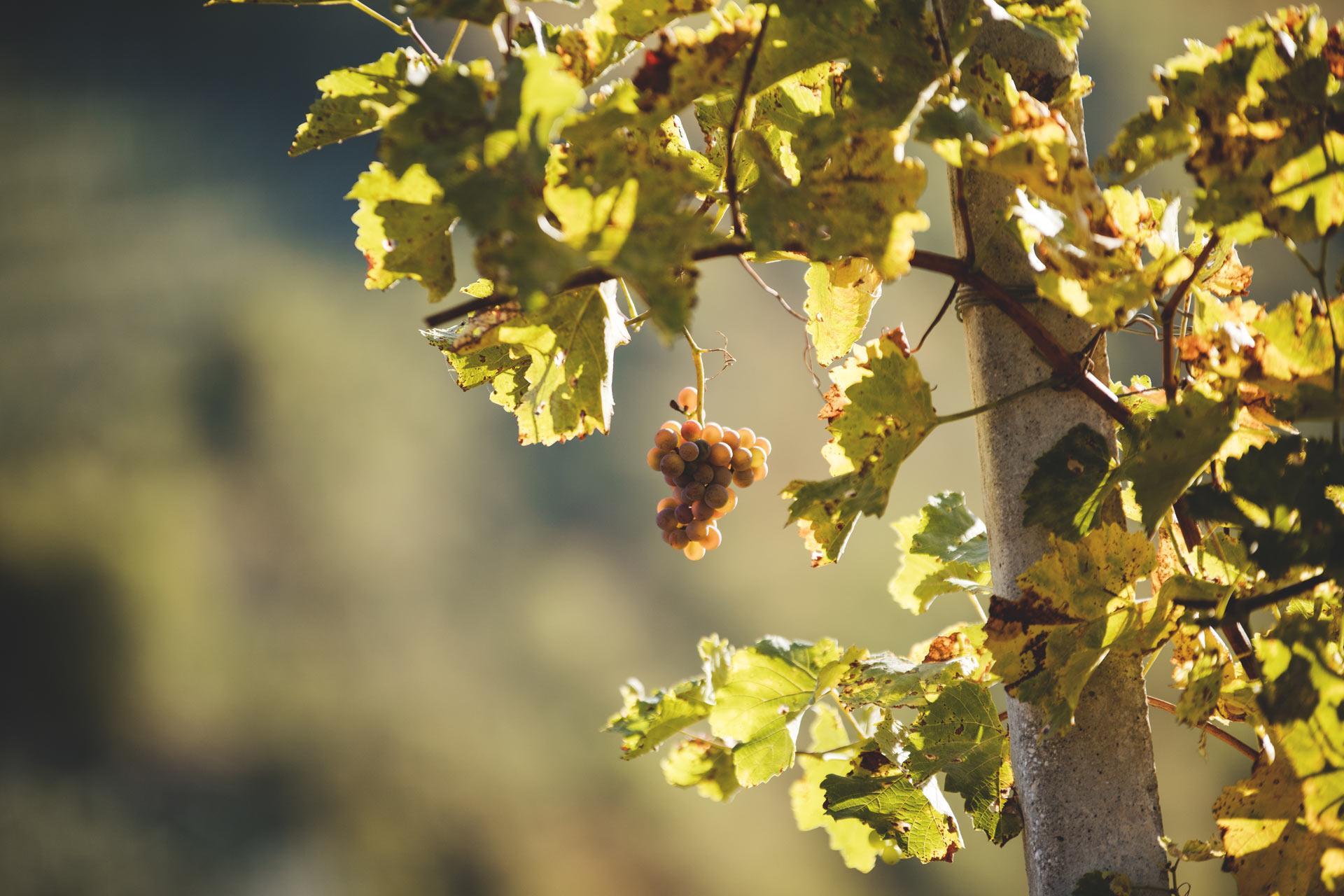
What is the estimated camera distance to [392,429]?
3.24 m

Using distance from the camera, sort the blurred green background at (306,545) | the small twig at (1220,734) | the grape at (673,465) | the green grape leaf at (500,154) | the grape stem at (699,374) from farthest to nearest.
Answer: the blurred green background at (306,545), the grape at (673,465), the grape stem at (699,374), the small twig at (1220,734), the green grape leaf at (500,154)

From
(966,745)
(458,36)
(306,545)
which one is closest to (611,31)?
(458,36)

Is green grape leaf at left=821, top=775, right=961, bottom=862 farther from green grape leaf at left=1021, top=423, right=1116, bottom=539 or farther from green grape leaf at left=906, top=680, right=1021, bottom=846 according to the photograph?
green grape leaf at left=1021, top=423, right=1116, bottom=539

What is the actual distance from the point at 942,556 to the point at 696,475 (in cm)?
24

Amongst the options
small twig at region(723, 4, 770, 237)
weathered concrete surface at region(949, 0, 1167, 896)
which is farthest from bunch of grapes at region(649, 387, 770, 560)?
small twig at region(723, 4, 770, 237)

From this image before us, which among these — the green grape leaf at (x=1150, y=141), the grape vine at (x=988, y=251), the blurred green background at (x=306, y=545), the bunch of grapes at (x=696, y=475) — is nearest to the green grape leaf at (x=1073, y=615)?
the grape vine at (x=988, y=251)

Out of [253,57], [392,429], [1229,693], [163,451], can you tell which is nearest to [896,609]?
[392,429]

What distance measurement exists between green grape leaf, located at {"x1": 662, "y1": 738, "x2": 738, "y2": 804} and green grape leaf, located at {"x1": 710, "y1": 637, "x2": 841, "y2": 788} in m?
0.04

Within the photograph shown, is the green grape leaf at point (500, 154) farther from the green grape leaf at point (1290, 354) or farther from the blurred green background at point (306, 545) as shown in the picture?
the blurred green background at point (306, 545)

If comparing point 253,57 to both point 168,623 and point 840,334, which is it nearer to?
point 168,623

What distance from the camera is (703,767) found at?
30.6 inches

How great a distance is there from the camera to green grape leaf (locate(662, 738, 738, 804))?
30.3 inches

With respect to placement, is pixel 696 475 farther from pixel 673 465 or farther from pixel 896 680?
pixel 896 680

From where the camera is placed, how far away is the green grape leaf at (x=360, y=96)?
1.63 feet
